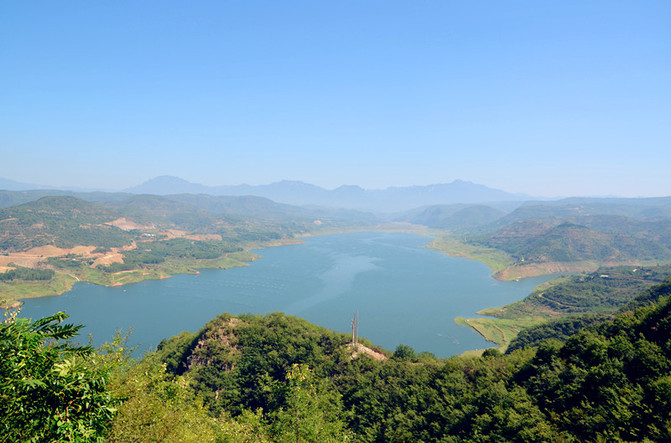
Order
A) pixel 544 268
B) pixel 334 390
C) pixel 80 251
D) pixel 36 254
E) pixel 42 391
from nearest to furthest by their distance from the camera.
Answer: pixel 42 391, pixel 334 390, pixel 36 254, pixel 80 251, pixel 544 268

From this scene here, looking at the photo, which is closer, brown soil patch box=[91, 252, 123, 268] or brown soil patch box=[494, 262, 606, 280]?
brown soil patch box=[91, 252, 123, 268]

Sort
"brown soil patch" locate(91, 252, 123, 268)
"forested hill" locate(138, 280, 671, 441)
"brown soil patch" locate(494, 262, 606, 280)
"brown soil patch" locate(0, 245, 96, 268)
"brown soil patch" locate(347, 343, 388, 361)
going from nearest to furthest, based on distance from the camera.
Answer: "forested hill" locate(138, 280, 671, 441) → "brown soil patch" locate(347, 343, 388, 361) → "brown soil patch" locate(0, 245, 96, 268) → "brown soil patch" locate(91, 252, 123, 268) → "brown soil patch" locate(494, 262, 606, 280)

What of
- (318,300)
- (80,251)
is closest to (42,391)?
(318,300)

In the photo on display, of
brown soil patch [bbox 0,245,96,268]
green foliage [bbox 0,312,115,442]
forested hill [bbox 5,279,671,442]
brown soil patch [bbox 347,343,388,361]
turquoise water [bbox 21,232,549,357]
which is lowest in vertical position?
turquoise water [bbox 21,232,549,357]

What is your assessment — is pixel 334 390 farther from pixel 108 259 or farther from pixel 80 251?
pixel 80 251

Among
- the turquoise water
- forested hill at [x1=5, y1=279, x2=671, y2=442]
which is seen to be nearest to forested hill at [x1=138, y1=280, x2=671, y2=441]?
forested hill at [x1=5, y1=279, x2=671, y2=442]

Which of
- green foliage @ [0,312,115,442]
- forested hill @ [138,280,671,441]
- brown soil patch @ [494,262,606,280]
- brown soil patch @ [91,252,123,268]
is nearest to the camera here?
green foliage @ [0,312,115,442]

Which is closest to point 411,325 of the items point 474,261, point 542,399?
point 542,399

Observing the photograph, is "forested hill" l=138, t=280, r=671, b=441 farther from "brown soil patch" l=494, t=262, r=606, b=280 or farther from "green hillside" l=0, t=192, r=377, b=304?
"brown soil patch" l=494, t=262, r=606, b=280
